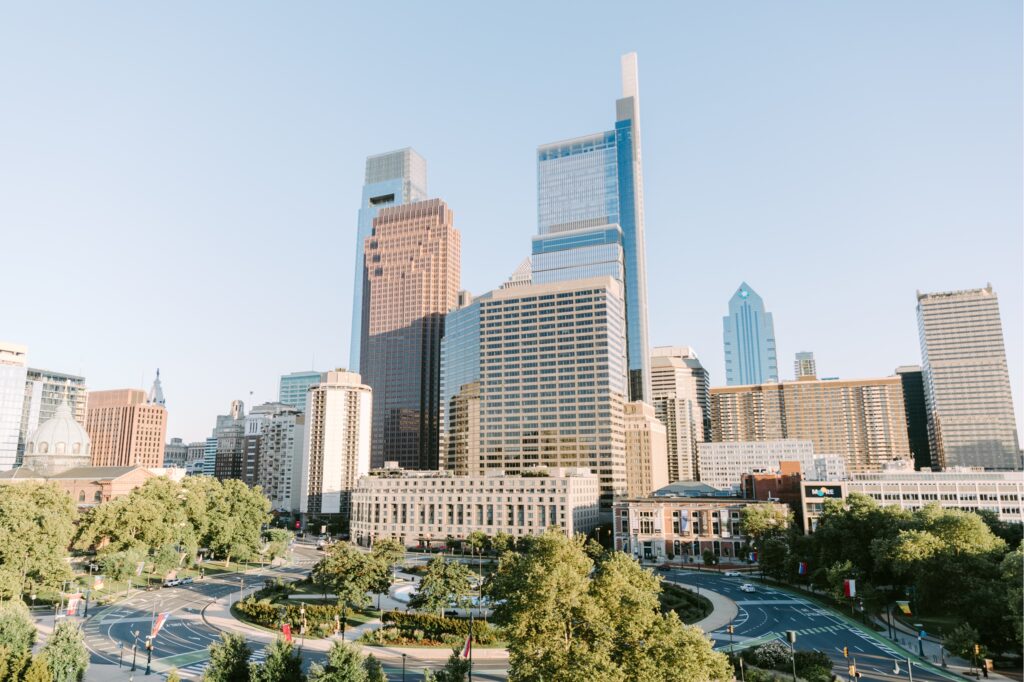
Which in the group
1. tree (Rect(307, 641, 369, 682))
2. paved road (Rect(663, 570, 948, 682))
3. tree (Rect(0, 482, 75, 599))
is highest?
tree (Rect(0, 482, 75, 599))

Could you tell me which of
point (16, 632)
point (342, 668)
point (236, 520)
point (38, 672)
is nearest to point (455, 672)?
point (342, 668)

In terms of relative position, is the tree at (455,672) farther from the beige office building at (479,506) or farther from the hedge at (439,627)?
the beige office building at (479,506)

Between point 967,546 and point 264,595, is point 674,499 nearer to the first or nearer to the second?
point 967,546

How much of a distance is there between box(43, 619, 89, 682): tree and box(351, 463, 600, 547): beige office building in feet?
428

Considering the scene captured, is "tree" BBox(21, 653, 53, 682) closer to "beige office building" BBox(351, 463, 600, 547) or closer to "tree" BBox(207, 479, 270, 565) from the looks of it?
"tree" BBox(207, 479, 270, 565)

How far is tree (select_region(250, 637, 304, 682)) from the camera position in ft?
169

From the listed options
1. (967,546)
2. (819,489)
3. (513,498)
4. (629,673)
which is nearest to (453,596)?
(629,673)

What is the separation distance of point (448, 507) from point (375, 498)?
2508cm

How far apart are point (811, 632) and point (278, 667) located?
215 feet

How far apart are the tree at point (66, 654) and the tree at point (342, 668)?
21538 millimetres

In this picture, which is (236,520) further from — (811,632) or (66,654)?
(811,632)

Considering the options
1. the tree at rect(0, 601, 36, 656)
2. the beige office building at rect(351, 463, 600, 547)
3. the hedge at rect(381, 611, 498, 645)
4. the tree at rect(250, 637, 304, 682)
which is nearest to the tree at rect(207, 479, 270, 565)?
the beige office building at rect(351, 463, 600, 547)

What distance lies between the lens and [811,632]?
8250cm

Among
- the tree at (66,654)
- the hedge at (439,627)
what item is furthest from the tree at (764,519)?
the tree at (66,654)
